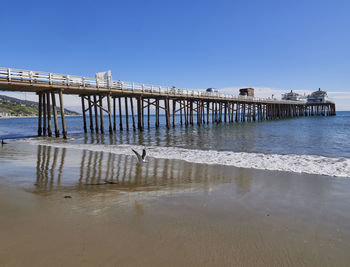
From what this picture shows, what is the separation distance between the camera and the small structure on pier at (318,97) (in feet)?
255

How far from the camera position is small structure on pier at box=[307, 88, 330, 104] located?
77.7 meters

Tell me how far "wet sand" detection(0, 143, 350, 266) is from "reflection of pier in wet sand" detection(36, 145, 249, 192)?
0.05m

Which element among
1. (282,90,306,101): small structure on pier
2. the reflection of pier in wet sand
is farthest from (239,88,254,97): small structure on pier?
the reflection of pier in wet sand

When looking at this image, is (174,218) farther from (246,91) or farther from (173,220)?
(246,91)

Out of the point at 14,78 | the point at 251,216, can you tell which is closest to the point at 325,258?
the point at 251,216

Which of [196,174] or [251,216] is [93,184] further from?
[251,216]

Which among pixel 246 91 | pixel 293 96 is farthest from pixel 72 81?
pixel 293 96

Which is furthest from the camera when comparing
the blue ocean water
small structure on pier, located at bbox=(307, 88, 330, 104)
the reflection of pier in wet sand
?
small structure on pier, located at bbox=(307, 88, 330, 104)

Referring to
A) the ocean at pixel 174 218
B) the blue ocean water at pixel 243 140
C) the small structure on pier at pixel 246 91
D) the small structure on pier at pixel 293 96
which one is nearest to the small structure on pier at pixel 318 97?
the small structure on pier at pixel 293 96

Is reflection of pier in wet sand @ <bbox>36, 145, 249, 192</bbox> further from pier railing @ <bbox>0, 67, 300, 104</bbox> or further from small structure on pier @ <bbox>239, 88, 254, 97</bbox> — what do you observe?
small structure on pier @ <bbox>239, 88, 254, 97</bbox>

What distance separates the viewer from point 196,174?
7207mm

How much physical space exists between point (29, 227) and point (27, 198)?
5.08 feet

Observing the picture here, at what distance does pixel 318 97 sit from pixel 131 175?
88.1 meters

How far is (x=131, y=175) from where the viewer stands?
705 cm
